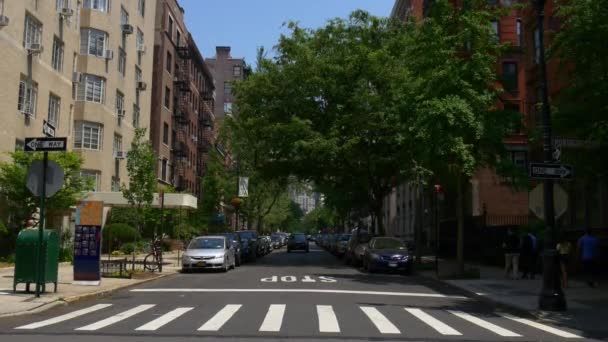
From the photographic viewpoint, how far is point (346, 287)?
1864 cm

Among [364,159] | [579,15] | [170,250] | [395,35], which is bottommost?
[170,250]

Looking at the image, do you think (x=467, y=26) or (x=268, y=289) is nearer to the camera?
(x=268, y=289)

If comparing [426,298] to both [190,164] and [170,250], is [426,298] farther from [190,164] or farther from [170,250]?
[190,164]

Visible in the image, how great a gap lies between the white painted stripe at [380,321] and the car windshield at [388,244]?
40.3 feet

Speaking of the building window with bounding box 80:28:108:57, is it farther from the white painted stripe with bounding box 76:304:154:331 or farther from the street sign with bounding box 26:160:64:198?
the white painted stripe with bounding box 76:304:154:331

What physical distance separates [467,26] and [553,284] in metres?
10.9

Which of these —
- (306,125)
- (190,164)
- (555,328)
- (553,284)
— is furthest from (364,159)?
(190,164)

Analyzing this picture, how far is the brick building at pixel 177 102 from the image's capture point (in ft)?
171

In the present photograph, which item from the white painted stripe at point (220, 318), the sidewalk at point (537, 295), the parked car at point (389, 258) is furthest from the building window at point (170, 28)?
the white painted stripe at point (220, 318)

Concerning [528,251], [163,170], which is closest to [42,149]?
[528,251]

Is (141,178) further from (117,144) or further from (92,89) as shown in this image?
(117,144)

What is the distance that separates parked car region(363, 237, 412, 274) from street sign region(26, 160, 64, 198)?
46.4ft

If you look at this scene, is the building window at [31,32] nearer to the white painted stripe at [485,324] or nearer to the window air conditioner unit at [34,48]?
the window air conditioner unit at [34,48]

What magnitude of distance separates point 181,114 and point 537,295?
4537 cm
